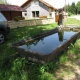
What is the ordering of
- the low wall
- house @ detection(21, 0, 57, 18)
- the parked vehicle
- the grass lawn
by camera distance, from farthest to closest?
house @ detection(21, 0, 57, 18), the low wall, the parked vehicle, the grass lawn

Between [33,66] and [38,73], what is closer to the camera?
[38,73]

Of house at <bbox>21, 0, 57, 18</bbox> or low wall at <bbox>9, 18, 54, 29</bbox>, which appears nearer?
low wall at <bbox>9, 18, 54, 29</bbox>

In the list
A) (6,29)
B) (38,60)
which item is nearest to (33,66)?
(38,60)

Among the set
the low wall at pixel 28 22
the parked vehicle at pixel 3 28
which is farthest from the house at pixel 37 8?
the parked vehicle at pixel 3 28

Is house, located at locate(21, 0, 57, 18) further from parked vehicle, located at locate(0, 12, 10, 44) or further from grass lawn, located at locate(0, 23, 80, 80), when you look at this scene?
grass lawn, located at locate(0, 23, 80, 80)

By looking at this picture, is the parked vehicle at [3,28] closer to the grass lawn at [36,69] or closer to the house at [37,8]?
the grass lawn at [36,69]

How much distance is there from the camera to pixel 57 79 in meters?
4.17

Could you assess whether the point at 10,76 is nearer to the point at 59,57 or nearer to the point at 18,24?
the point at 59,57

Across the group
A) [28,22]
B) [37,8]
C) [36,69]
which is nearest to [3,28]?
[36,69]

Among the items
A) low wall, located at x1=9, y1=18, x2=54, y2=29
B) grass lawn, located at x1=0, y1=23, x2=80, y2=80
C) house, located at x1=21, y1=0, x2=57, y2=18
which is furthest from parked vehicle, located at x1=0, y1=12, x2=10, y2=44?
house, located at x1=21, y1=0, x2=57, y2=18

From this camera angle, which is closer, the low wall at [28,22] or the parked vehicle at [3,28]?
the parked vehicle at [3,28]

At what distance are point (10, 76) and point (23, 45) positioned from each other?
2.41 metres

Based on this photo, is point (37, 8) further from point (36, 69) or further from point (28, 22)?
point (36, 69)

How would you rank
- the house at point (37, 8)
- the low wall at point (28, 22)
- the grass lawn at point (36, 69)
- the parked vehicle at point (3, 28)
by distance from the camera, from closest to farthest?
1. the grass lawn at point (36, 69)
2. the parked vehicle at point (3, 28)
3. the low wall at point (28, 22)
4. the house at point (37, 8)
